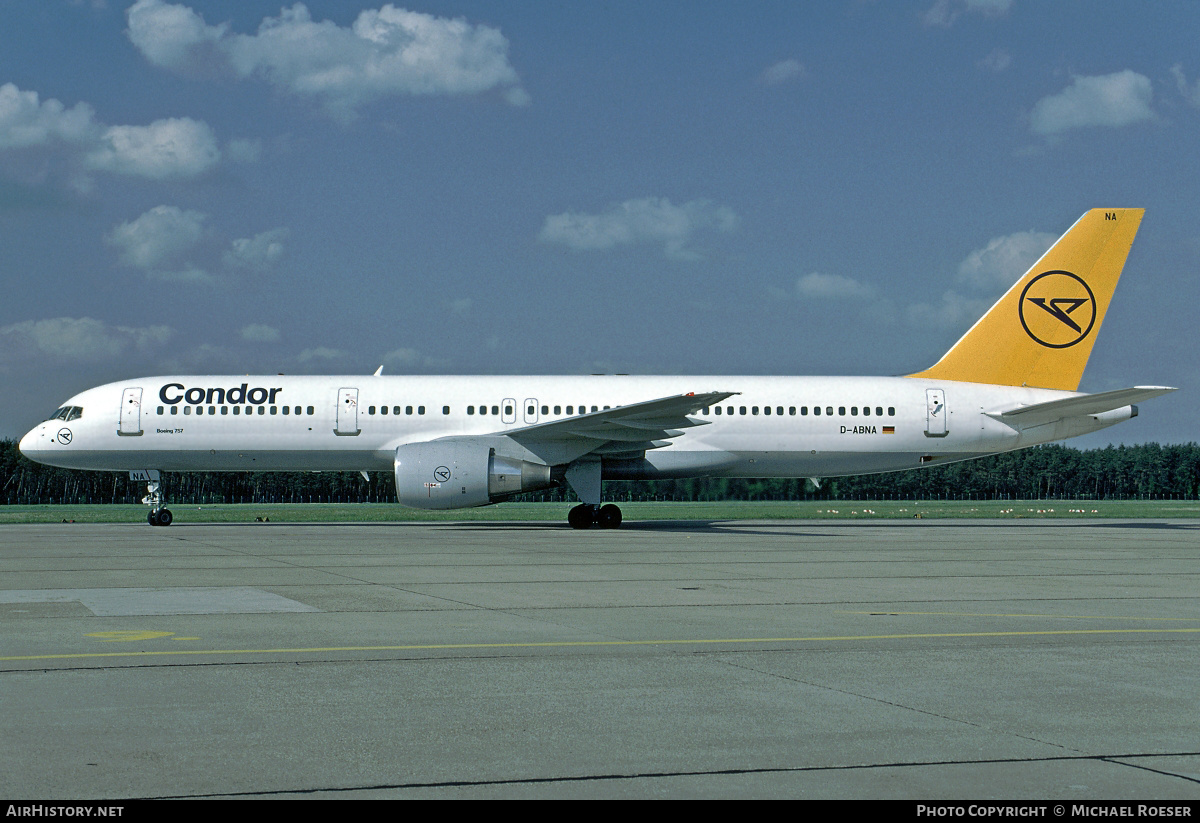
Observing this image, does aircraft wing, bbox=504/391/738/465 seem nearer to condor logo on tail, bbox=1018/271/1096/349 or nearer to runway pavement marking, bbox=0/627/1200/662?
condor logo on tail, bbox=1018/271/1096/349

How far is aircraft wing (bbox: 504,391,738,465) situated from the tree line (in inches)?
1502

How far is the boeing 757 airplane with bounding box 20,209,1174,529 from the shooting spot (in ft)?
95.3

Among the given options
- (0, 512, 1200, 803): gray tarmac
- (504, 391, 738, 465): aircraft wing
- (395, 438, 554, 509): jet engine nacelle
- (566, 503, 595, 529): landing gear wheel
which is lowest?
(0, 512, 1200, 803): gray tarmac

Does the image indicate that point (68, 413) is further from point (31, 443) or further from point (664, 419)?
point (664, 419)

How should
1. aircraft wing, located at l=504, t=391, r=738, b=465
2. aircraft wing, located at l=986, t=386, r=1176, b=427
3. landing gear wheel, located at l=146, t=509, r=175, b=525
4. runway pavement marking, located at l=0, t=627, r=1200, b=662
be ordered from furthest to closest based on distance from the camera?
landing gear wheel, located at l=146, t=509, r=175, b=525, aircraft wing, located at l=986, t=386, r=1176, b=427, aircraft wing, located at l=504, t=391, r=738, b=465, runway pavement marking, located at l=0, t=627, r=1200, b=662

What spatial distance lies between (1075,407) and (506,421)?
14.9 metres

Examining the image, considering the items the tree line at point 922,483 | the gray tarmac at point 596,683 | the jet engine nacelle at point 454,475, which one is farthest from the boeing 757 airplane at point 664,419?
the tree line at point 922,483

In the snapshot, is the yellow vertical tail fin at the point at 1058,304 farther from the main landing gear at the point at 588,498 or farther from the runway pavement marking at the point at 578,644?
the runway pavement marking at the point at 578,644

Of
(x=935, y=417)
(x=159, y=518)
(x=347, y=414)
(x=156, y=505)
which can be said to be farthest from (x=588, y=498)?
(x=156, y=505)

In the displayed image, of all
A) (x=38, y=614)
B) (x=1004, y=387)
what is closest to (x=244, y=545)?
(x=38, y=614)

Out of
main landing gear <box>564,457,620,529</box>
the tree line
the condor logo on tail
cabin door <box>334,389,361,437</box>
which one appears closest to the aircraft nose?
cabin door <box>334,389,361,437</box>

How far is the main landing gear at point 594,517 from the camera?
Answer: 28734mm

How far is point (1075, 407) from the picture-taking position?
29.4 m

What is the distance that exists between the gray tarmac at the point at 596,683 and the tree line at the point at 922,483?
172 feet
